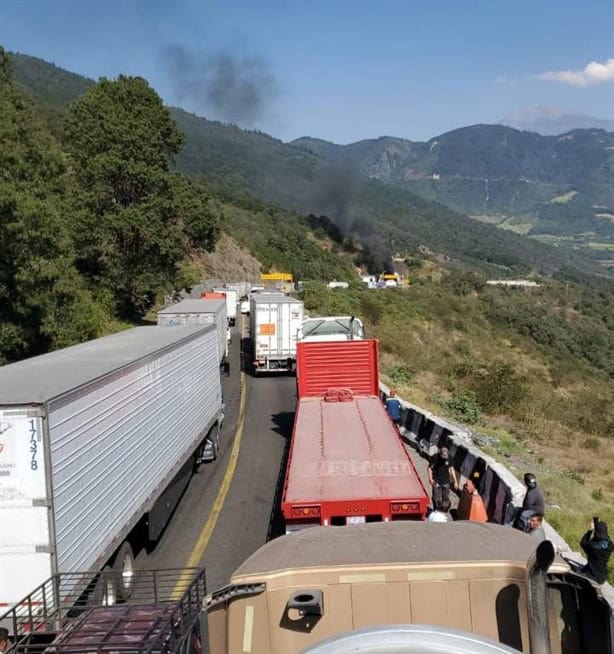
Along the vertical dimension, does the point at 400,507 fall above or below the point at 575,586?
below

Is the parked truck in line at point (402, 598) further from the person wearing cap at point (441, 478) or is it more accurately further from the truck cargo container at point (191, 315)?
the truck cargo container at point (191, 315)

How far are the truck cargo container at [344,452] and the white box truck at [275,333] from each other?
1142cm

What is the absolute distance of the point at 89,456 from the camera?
7.46 metres

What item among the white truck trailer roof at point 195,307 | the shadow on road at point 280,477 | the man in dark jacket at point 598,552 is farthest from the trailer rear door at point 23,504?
the white truck trailer roof at point 195,307

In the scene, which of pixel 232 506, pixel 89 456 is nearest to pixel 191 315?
pixel 232 506

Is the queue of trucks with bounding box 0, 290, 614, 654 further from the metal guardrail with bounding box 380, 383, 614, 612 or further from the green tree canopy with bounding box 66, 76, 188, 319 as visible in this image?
the green tree canopy with bounding box 66, 76, 188, 319

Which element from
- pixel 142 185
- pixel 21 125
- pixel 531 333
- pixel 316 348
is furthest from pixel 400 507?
pixel 531 333

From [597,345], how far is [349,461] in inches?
2975

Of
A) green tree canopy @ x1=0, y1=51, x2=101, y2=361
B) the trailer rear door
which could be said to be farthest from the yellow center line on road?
green tree canopy @ x1=0, y1=51, x2=101, y2=361

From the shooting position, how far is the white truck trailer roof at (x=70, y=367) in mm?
6719

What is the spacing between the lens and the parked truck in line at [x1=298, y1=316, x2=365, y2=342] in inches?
906

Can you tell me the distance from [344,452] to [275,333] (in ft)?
57.9

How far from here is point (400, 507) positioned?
859 centimetres

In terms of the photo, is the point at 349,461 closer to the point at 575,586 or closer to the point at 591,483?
the point at 575,586
